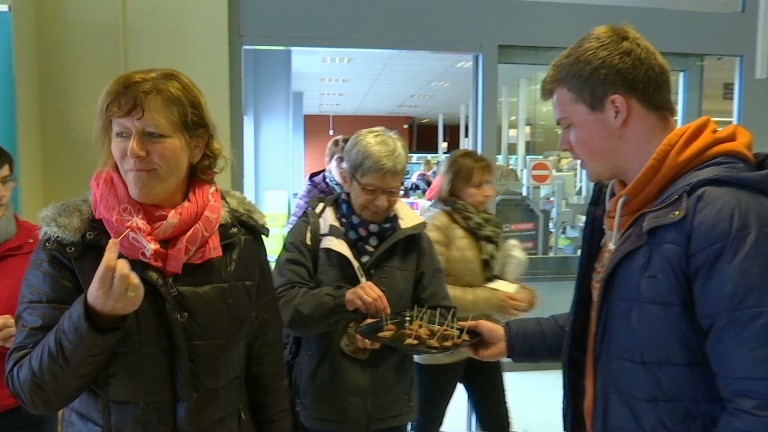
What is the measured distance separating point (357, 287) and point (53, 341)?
0.88 metres

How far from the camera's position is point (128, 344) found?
1137 millimetres

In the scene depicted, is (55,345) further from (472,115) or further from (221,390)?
(472,115)

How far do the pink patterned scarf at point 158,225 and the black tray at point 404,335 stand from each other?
677mm

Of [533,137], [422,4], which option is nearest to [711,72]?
[533,137]

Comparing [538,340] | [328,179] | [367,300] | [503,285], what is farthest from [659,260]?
[328,179]

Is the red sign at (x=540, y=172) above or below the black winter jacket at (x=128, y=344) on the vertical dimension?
above

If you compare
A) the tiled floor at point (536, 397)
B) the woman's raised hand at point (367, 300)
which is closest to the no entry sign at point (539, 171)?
the tiled floor at point (536, 397)

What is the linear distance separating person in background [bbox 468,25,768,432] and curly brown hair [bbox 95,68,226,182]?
2.48ft

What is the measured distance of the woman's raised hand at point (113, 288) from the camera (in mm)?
989

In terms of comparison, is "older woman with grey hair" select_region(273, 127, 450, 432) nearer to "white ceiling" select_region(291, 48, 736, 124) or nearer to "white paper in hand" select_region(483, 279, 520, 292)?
"white paper in hand" select_region(483, 279, 520, 292)

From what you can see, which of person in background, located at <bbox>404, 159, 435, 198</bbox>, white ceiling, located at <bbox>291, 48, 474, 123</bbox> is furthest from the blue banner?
person in background, located at <bbox>404, 159, 435, 198</bbox>

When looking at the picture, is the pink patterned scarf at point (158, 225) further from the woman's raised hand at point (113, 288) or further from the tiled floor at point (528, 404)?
the tiled floor at point (528, 404)

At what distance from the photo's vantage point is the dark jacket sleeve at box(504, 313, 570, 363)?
153cm

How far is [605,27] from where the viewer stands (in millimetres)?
1206
